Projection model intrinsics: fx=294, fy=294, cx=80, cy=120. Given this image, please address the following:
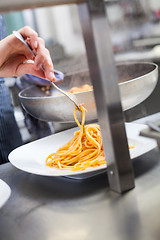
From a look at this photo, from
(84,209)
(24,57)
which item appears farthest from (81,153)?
(24,57)

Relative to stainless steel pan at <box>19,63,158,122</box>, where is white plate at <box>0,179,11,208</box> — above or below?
below

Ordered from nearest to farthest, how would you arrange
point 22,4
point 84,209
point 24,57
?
1. point 22,4
2. point 84,209
3. point 24,57

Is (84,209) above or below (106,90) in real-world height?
below

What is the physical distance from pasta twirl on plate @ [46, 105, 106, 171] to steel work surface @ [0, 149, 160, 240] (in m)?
0.05

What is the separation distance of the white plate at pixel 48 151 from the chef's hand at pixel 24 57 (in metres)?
0.22

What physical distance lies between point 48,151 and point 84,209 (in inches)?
13.4

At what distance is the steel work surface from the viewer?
51cm

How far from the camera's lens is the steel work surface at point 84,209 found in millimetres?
509

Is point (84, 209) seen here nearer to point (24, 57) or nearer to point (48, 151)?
point (48, 151)

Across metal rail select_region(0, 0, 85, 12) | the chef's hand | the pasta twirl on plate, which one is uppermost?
metal rail select_region(0, 0, 85, 12)

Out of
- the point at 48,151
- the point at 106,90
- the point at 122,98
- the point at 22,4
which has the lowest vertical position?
the point at 48,151

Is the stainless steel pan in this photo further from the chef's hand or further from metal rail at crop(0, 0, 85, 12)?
metal rail at crop(0, 0, 85, 12)

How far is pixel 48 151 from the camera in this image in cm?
90

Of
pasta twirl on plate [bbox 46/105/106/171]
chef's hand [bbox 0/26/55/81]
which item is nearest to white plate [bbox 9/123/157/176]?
pasta twirl on plate [bbox 46/105/106/171]
